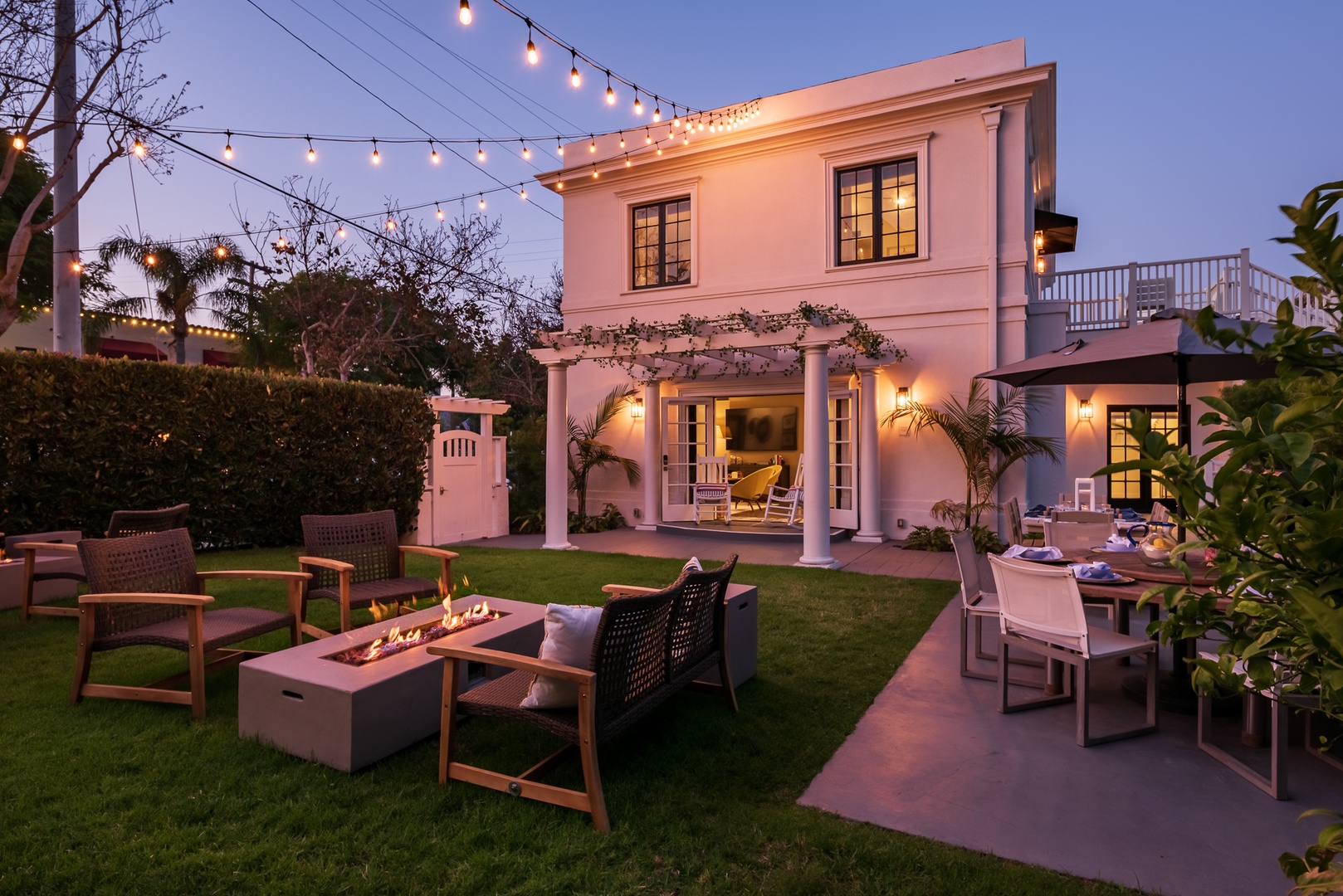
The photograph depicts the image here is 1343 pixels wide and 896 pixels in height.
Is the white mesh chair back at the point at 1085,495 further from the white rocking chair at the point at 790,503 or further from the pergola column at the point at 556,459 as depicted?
the pergola column at the point at 556,459

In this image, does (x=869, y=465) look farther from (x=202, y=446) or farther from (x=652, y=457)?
(x=202, y=446)

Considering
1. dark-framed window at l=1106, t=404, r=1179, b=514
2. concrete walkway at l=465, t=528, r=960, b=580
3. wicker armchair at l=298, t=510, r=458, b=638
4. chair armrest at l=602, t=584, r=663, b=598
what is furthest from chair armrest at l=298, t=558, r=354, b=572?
dark-framed window at l=1106, t=404, r=1179, b=514

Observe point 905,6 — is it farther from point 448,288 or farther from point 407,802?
point 407,802

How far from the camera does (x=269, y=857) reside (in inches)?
95.0

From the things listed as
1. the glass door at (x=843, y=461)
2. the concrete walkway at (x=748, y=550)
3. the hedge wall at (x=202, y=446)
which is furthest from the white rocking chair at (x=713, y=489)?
the hedge wall at (x=202, y=446)

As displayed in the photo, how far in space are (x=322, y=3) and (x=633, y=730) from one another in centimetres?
944

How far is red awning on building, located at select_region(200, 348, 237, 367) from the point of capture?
2230 centimetres

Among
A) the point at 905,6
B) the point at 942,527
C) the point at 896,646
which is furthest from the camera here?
the point at 905,6

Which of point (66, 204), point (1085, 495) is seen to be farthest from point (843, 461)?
point (66, 204)

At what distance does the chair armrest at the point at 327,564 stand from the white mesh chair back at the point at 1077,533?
5214 mm

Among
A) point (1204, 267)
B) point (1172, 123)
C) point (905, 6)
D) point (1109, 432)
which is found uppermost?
point (1172, 123)

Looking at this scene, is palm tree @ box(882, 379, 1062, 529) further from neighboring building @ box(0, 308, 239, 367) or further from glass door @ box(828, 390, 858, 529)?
neighboring building @ box(0, 308, 239, 367)

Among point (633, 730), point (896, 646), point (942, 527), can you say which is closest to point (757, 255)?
point (942, 527)

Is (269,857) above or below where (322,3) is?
below
